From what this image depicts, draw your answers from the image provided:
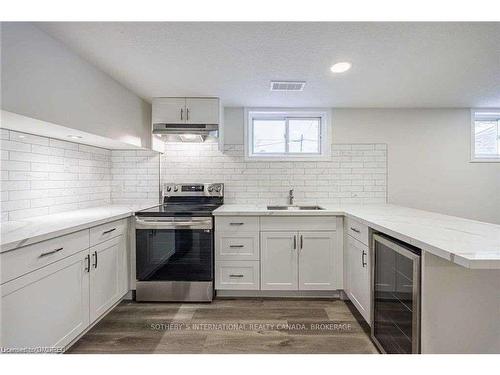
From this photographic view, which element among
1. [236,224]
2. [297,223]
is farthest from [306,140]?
[236,224]

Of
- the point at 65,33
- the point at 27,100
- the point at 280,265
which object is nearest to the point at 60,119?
the point at 27,100

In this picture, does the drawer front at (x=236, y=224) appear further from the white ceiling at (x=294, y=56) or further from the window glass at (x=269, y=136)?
the white ceiling at (x=294, y=56)

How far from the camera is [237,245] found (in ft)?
8.60

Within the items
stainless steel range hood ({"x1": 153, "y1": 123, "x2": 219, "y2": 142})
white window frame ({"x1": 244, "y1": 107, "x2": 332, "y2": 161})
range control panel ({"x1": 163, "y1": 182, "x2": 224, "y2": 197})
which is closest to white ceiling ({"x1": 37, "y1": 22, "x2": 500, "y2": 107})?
stainless steel range hood ({"x1": 153, "y1": 123, "x2": 219, "y2": 142})

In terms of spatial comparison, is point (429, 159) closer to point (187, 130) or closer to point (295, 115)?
point (295, 115)

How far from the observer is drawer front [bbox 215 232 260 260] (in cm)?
262

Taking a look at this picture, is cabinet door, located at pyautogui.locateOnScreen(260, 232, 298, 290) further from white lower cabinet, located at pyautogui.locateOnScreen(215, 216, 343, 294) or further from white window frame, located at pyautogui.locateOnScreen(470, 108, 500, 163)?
white window frame, located at pyautogui.locateOnScreen(470, 108, 500, 163)

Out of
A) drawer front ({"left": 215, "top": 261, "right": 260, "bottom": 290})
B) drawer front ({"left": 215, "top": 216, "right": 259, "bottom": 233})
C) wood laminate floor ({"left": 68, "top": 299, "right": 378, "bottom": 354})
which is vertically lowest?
wood laminate floor ({"left": 68, "top": 299, "right": 378, "bottom": 354})

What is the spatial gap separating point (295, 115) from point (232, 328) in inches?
102

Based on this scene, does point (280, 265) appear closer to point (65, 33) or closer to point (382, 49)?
point (382, 49)

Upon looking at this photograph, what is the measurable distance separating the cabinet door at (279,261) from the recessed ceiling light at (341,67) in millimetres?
1559

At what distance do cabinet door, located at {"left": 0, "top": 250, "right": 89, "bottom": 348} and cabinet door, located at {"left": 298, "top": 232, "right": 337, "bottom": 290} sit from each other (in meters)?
1.90

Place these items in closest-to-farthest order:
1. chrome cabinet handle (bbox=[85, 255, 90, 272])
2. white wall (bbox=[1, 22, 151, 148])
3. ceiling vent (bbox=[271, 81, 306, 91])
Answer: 1. white wall (bbox=[1, 22, 151, 148])
2. chrome cabinet handle (bbox=[85, 255, 90, 272])
3. ceiling vent (bbox=[271, 81, 306, 91])

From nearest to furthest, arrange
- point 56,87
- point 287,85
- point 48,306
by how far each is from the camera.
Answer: point 48,306, point 56,87, point 287,85
